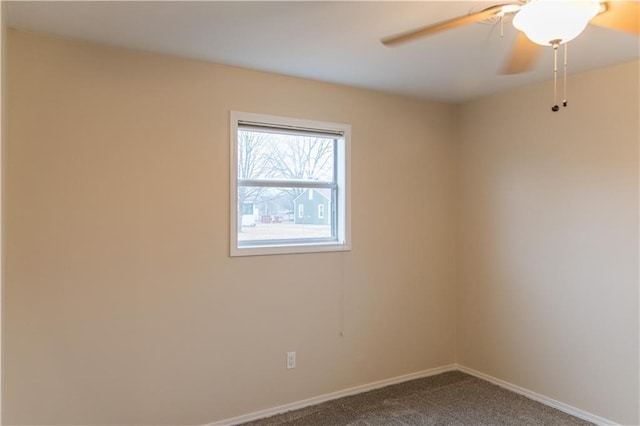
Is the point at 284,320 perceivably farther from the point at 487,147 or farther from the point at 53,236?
the point at 487,147

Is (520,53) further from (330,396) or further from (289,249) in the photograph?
(330,396)

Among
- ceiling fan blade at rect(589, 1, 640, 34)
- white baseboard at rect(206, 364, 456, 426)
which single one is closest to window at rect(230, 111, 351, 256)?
white baseboard at rect(206, 364, 456, 426)

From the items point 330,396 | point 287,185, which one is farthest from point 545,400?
point 287,185

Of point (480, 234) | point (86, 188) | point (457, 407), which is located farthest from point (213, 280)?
point (480, 234)

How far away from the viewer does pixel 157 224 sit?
277 cm

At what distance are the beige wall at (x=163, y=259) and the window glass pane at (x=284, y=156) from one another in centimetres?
18

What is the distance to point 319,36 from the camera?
7.98 ft

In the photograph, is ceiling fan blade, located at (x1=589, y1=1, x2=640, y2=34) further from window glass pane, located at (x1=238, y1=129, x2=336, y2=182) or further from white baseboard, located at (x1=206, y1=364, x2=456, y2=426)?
white baseboard, located at (x1=206, y1=364, x2=456, y2=426)

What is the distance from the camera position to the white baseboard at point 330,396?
10.0 ft

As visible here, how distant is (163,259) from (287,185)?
1026 millimetres

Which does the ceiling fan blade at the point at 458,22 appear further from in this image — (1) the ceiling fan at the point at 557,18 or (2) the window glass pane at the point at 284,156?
(2) the window glass pane at the point at 284,156

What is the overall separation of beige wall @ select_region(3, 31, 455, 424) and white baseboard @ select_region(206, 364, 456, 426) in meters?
0.05

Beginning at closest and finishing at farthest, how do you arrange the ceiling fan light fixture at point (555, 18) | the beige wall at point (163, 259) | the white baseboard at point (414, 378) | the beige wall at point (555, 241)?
the ceiling fan light fixture at point (555, 18)
the beige wall at point (163, 259)
the beige wall at point (555, 241)
the white baseboard at point (414, 378)

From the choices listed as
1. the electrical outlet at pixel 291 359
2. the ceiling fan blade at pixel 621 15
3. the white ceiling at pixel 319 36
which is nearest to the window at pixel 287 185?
the white ceiling at pixel 319 36
